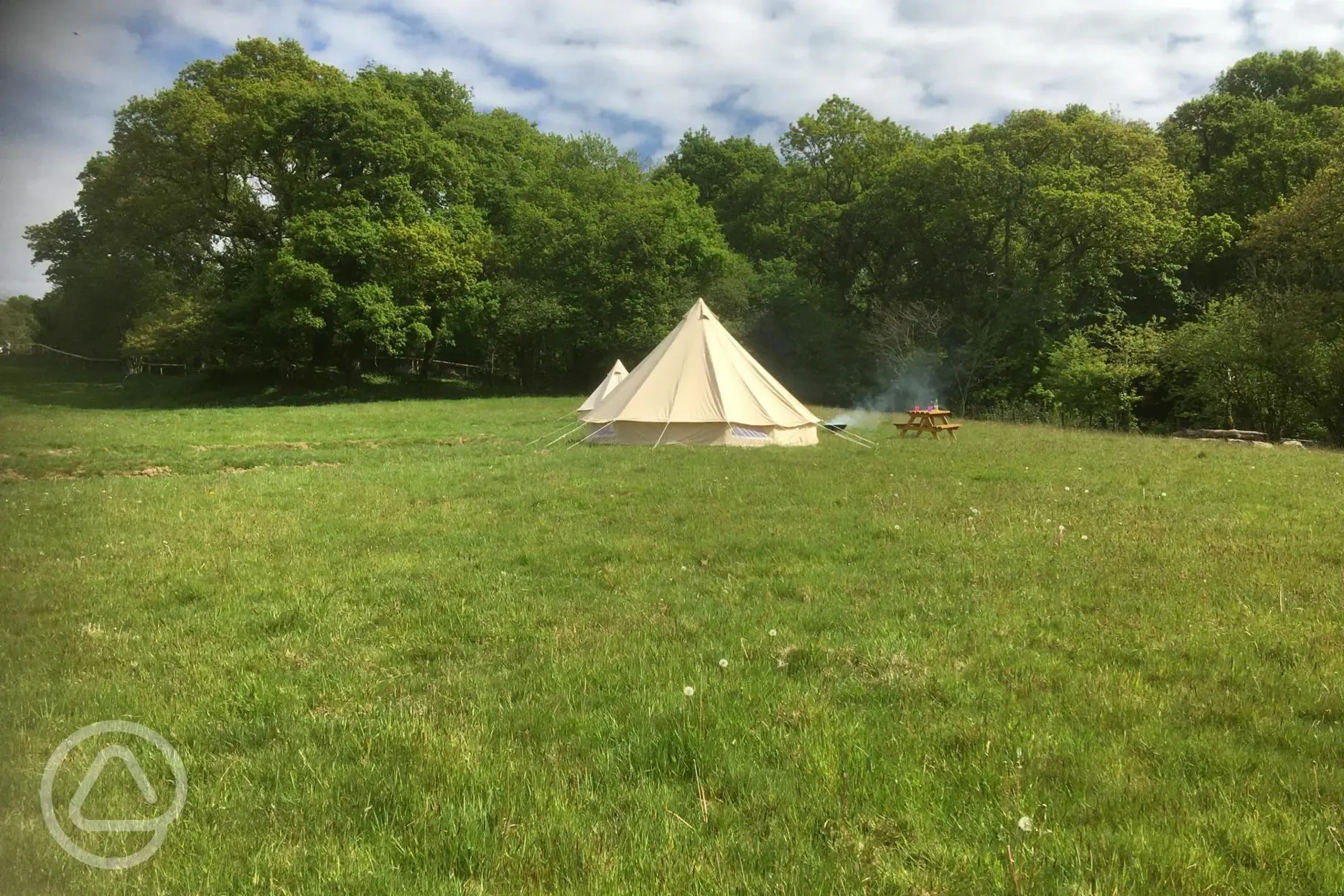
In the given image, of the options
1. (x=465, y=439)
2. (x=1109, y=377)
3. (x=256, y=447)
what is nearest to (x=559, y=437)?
(x=465, y=439)

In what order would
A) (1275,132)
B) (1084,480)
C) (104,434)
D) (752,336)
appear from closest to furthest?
(1084,480), (104,434), (1275,132), (752,336)

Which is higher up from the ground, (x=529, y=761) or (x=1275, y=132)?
(x=1275, y=132)

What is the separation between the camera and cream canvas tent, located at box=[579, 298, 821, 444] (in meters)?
13.6

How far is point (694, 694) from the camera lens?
3.34 metres

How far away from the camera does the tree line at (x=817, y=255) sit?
2273cm

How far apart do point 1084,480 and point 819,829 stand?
27.3 feet

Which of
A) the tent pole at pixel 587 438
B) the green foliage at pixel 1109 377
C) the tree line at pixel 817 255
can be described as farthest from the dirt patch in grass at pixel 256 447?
the green foliage at pixel 1109 377

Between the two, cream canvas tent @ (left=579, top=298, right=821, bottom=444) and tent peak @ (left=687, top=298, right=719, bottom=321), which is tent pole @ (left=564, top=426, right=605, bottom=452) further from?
tent peak @ (left=687, top=298, right=719, bottom=321)

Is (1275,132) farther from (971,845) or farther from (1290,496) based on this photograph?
(971,845)

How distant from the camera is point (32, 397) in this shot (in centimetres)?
305

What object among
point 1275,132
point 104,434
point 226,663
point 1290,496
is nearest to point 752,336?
point 1275,132

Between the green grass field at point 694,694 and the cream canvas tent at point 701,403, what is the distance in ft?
20.0

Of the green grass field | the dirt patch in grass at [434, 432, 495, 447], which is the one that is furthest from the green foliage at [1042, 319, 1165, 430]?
the dirt patch in grass at [434, 432, 495, 447]

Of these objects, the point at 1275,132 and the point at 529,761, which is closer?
the point at 529,761
